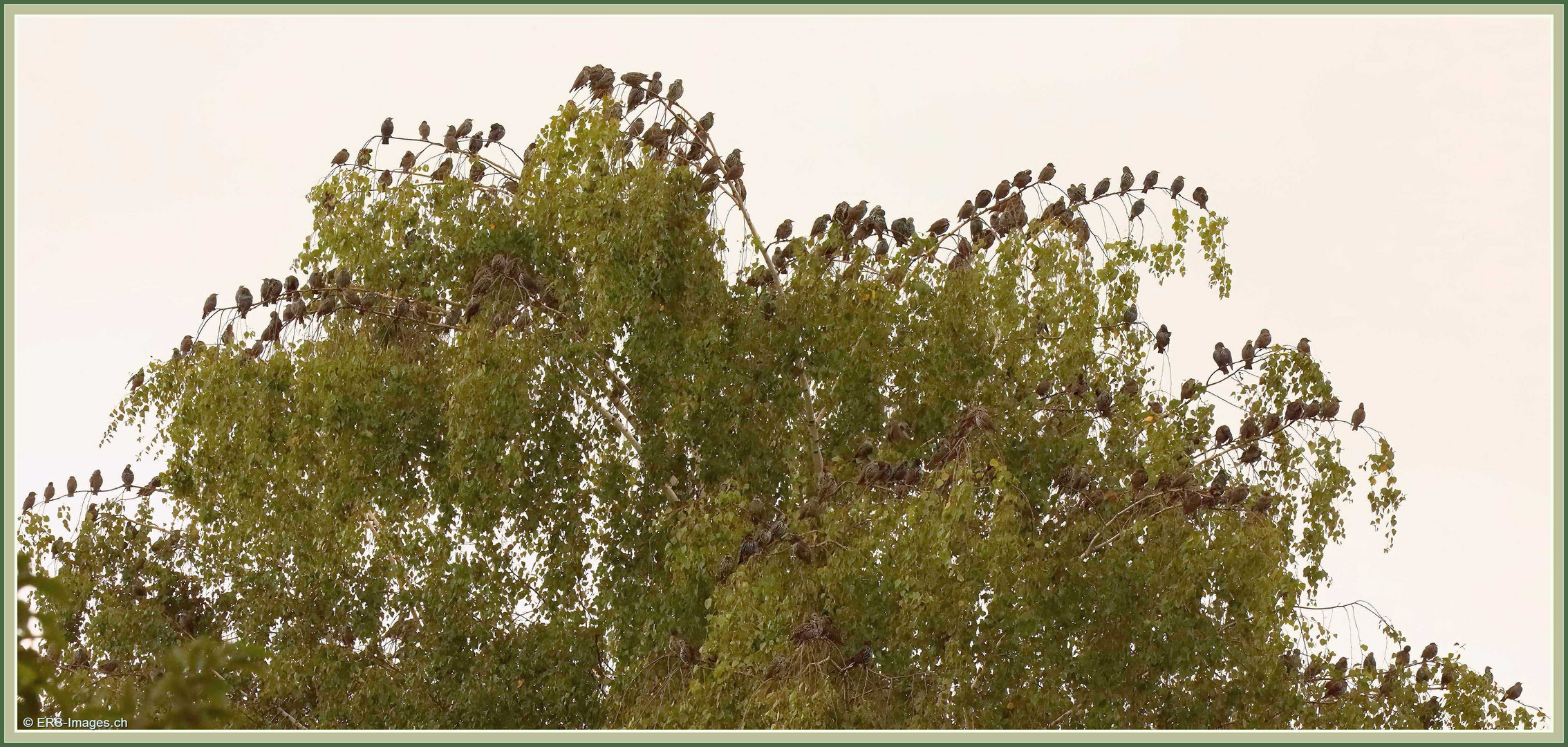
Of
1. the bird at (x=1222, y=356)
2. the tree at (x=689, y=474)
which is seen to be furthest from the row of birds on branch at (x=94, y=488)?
the bird at (x=1222, y=356)

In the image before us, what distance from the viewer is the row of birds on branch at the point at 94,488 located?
11.1 metres

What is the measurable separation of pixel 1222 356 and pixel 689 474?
11.2 feet

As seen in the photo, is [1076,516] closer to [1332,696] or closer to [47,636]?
[1332,696]

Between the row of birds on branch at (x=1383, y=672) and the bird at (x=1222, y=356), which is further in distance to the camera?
the bird at (x=1222, y=356)

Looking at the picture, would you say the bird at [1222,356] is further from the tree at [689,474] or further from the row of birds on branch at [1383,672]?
the row of birds on branch at [1383,672]

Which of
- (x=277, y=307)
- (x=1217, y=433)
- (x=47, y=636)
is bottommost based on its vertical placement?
(x=47, y=636)

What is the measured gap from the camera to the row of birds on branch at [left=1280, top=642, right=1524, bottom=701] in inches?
368

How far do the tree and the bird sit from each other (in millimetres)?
154

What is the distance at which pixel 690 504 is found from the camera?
923 cm

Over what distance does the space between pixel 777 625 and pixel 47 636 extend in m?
4.94

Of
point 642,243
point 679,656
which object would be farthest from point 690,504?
point 642,243

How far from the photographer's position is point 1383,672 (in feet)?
32.1

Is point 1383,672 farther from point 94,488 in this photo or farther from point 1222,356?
point 94,488

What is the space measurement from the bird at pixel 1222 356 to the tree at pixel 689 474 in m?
0.15
